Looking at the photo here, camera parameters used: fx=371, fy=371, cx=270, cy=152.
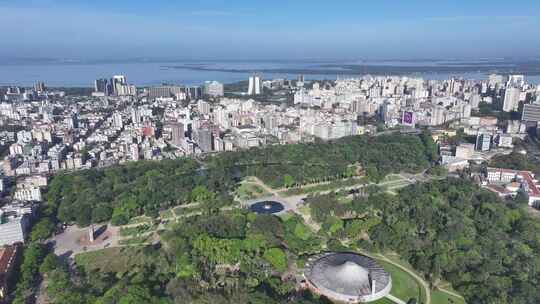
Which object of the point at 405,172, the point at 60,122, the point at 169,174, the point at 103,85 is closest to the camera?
the point at 169,174

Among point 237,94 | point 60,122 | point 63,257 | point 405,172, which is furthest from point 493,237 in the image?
point 237,94

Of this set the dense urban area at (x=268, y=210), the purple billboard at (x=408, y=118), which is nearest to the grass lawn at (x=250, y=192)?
the dense urban area at (x=268, y=210)

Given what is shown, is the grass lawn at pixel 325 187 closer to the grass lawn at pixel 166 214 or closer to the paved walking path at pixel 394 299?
the grass lawn at pixel 166 214

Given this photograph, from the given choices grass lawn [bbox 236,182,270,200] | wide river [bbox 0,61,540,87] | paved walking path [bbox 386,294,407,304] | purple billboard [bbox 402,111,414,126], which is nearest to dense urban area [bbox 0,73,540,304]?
paved walking path [bbox 386,294,407,304]

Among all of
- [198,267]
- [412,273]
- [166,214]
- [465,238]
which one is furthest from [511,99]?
[198,267]

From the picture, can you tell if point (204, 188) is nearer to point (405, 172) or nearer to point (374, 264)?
point (374, 264)

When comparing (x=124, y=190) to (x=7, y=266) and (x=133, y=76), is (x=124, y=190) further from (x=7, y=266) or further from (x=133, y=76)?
(x=133, y=76)
